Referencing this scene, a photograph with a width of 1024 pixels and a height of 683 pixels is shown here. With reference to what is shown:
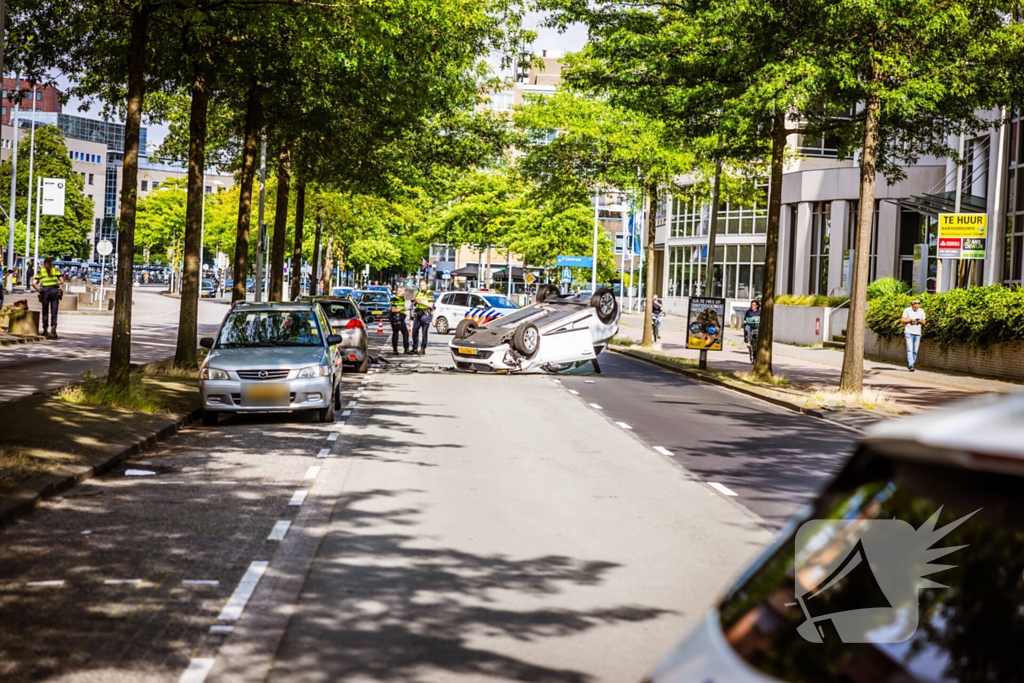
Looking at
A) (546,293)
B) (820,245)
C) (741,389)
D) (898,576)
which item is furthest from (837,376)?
(898,576)

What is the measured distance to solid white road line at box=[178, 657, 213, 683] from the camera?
474 cm

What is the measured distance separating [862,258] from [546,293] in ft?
29.4

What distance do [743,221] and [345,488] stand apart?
166 feet

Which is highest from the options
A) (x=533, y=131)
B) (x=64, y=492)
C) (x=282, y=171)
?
(x=533, y=131)

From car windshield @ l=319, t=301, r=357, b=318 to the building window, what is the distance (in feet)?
89.3

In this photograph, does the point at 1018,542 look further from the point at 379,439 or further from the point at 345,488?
the point at 379,439

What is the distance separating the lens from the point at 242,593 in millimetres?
6133

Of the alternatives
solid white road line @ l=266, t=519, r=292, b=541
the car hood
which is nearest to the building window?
the car hood

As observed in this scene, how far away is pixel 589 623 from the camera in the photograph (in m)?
5.67

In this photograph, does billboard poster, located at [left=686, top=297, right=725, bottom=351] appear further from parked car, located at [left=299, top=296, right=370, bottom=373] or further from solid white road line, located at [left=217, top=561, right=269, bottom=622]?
solid white road line, located at [left=217, top=561, right=269, bottom=622]

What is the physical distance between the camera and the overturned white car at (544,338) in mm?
23594

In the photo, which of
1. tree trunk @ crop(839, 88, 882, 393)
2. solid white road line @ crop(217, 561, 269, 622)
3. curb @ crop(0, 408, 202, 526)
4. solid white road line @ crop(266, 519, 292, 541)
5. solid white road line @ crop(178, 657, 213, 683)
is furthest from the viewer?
tree trunk @ crop(839, 88, 882, 393)

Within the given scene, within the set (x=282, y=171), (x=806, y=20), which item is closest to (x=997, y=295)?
(x=806, y=20)

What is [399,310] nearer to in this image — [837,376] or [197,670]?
[837,376]
